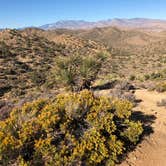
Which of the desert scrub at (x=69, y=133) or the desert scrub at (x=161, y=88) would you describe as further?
the desert scrub at (x=161, y=88)

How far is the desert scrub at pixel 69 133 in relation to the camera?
7.70m

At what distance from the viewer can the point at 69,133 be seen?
29.5 ft

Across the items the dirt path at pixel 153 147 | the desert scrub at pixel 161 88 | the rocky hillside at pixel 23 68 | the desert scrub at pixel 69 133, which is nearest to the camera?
the desert scrub at pixel 69 133

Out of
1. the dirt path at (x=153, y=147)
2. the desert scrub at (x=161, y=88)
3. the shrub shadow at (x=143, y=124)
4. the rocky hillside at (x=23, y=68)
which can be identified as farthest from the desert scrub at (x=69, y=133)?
the desert scrub at (x=161, y=88)

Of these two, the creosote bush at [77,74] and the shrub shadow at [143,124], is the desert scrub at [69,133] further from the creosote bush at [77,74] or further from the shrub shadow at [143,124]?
the creosote bush at [77,74]

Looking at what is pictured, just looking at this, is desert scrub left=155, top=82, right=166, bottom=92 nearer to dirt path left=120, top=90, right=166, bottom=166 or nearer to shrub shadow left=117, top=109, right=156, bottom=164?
dirt path left=120, top=90, right=166, bottom=166

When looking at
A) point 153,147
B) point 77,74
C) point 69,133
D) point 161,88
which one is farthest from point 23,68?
point 153,147

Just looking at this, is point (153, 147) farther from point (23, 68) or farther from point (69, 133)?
point (23, 68)

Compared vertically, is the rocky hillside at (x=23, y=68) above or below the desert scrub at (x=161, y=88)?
below

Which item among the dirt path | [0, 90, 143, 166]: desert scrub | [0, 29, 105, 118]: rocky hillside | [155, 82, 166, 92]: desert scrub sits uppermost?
[0, 90, 143, 166]: desert scrub

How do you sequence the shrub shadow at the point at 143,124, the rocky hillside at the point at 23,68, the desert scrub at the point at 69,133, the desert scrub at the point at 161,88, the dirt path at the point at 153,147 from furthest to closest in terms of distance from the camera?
1. the rocky hillside at the point at 23,68
2. the desert scrub at the point at 161,88
3. the shrub shadow at the point at 143,124
4. the dirt path at the point at 153,147
5. the desert scrub at the point at 69,133

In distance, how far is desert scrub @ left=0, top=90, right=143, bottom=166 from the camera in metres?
7.70

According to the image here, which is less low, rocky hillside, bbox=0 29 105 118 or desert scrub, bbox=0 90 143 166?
desert scrub, bbox=0 90 143 166

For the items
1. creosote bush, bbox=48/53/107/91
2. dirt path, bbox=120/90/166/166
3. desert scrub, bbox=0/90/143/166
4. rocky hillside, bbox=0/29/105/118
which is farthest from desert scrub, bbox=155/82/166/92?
desert scrub, bbox=0/90/143/166
